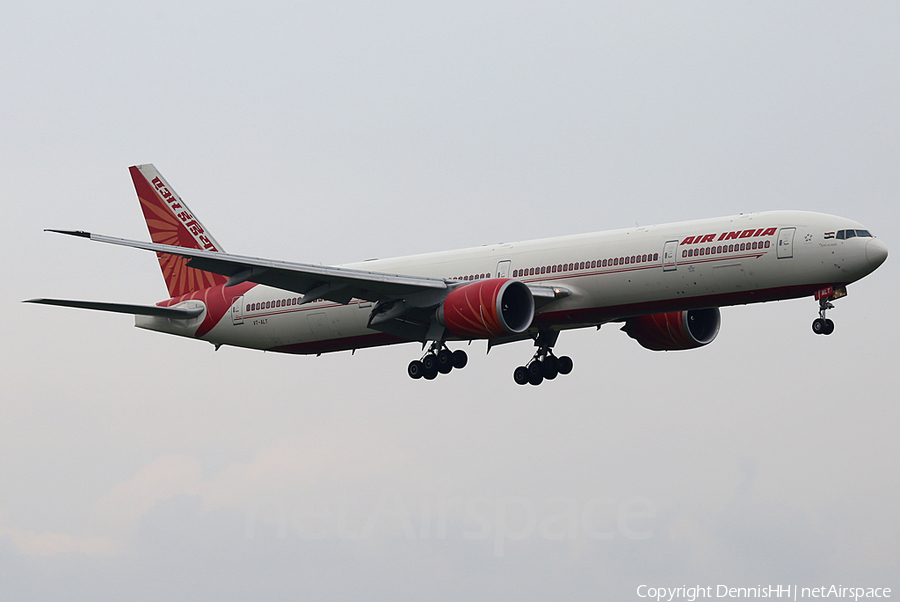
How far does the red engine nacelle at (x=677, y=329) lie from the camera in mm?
47688

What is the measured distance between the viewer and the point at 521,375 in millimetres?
48938

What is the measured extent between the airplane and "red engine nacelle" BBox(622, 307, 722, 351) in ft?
0.16

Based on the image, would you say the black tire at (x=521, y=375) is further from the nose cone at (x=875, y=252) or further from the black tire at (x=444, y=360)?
the nose cone at (x=875, y=252)

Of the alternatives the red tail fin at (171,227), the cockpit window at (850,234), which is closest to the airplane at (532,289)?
the cockpit window at (850,234)

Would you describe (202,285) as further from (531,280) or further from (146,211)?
(531,280)

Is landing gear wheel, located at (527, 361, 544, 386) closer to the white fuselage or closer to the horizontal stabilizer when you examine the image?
the white fuselage

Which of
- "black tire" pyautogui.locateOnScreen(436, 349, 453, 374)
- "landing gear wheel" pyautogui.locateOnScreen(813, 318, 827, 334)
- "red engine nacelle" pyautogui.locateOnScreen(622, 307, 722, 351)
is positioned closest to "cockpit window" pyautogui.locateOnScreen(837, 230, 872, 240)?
"landing gear wheel" pyautogui.locateOnScreen(813, 318, 827, 334)

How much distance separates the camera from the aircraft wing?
41.4 metres

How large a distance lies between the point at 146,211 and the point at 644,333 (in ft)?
70.5

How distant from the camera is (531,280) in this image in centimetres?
4403

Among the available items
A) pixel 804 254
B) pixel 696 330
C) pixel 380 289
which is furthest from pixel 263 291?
pixel 804 254

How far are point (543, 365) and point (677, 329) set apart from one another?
5.06 meters

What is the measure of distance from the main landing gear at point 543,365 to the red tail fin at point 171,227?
1280 cm

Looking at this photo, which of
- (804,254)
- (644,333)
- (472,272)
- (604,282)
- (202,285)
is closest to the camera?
(804,254)
